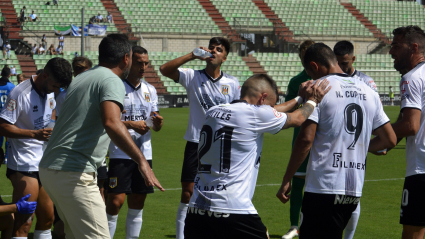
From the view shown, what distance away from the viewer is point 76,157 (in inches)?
155

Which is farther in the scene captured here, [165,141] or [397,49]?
[165,141]

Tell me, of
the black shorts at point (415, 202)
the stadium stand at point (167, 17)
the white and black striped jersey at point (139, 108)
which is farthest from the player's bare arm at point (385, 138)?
the stadium stand at point (167, 17)

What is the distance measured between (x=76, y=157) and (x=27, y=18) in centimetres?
3516

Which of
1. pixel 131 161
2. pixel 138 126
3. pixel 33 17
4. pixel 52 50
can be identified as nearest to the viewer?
pixel 138 126

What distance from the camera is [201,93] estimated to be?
618 centimetres

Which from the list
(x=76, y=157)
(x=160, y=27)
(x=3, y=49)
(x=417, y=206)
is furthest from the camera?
(x=160, y=27)

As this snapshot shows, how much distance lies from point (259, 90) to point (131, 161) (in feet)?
8.14

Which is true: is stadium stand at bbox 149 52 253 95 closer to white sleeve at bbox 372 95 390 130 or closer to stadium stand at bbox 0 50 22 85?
stadium stand at bbox 0 50 22 85

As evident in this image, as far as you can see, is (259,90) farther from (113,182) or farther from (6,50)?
(6,50)

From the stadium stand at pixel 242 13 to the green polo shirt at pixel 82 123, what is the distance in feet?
125

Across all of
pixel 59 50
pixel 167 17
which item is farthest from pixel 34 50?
pixel 167 17

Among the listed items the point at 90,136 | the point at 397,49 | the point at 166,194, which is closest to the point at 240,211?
the point at 90,136

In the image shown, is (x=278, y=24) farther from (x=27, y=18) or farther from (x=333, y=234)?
(x=333, y=234)

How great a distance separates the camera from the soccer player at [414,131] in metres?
4.34
